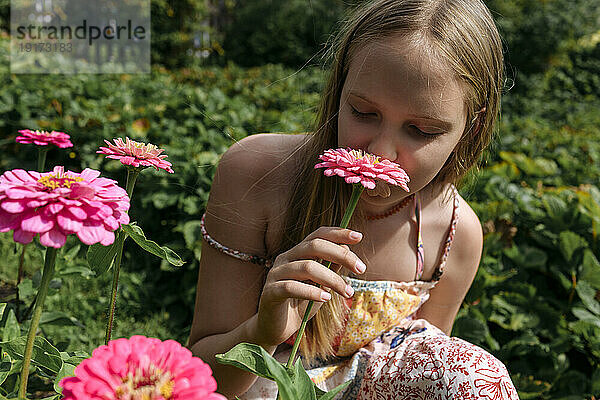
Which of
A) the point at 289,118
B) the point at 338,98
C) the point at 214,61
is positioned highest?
the point at 338,98

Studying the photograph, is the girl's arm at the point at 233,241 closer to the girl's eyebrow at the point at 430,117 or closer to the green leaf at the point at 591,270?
the girl's eyebrow at the point at 430,117

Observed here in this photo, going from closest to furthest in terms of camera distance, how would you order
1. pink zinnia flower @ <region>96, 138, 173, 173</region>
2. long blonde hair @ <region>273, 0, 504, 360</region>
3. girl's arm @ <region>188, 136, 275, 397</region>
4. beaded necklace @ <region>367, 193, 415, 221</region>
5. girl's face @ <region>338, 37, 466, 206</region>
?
pink zinnia flower @ <region>96, 138, 173, 173</region> → girl's face @ <region>338, 37, 466, 206</region> → long blonde hair @ <region>273, 0, 504, 360</region> → girl's arm @ <region>188, 136, 275, 397</region> → beaded necklace @ <region>367, 193, 415, 221</region>

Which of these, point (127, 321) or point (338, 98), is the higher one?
point (338, 98)

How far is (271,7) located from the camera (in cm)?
1369

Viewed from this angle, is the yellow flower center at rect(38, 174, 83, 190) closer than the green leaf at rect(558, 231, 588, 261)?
Yes

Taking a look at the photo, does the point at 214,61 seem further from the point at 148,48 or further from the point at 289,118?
the point at 289,118

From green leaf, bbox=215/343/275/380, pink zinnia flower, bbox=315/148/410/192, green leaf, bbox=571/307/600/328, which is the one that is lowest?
green leaf, bbox=571/307/600/328

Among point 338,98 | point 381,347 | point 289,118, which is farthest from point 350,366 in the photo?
point 289,118

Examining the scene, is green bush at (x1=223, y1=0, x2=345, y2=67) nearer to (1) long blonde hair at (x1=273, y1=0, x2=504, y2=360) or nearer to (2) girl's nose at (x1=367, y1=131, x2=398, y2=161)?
(1) long blonde hair at (x1=273, y1=0, x2=504, y2=360)

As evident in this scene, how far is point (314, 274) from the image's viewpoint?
3.13ft

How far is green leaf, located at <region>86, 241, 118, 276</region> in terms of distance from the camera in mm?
953

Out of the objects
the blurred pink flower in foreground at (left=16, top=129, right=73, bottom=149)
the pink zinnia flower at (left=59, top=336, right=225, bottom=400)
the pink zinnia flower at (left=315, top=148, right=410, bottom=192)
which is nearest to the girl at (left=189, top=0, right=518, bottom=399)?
the pink zinnia flower at (left=315, top=148, right=410, bottom=192)

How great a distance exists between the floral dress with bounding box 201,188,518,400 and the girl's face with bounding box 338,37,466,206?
433 millimetres

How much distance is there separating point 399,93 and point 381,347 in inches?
31.6
